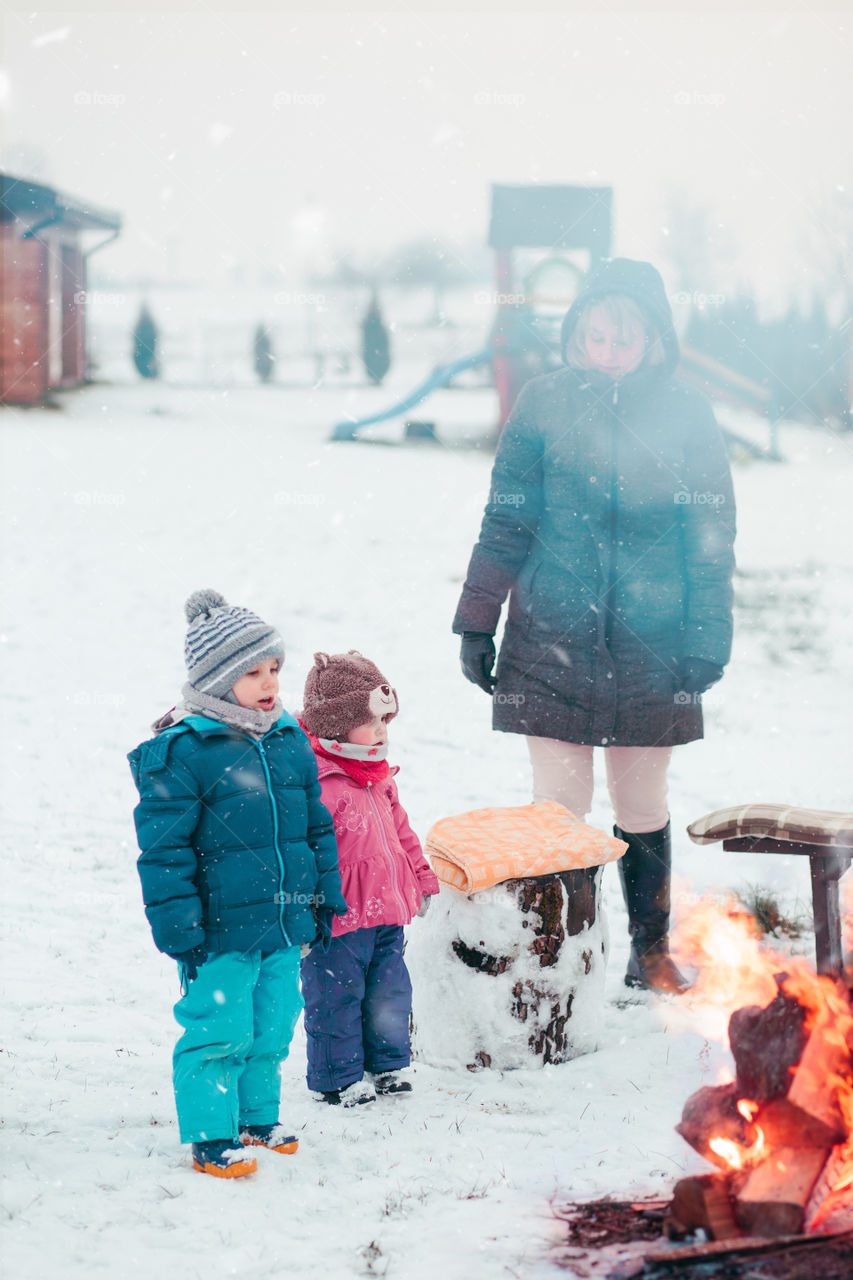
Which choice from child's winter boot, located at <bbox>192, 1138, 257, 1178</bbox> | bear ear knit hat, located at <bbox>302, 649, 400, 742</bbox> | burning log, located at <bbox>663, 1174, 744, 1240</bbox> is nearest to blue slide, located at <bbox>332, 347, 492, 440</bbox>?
bear ear knit hat, located at <bbox>302, 649, 400, 742</bbox>

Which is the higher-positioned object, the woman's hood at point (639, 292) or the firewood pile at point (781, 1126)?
the woman's hood at point (639, 292)

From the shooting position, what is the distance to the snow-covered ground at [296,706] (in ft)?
8.79

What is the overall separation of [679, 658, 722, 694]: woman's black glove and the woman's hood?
40.8 inches

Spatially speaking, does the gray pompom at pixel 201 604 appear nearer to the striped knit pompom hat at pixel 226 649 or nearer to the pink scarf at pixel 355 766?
the striped knit pompom hat at pixel 226 649

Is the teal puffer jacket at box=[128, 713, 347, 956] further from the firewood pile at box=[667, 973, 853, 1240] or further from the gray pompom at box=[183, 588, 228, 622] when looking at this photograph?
the firewood pile at box=[667, 973, 853, 1240]

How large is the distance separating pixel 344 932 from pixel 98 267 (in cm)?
2286

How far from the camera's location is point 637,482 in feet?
13.3

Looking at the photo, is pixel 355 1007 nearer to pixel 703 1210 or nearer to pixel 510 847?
pixel 510 847

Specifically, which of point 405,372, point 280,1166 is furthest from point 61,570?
point 405,372

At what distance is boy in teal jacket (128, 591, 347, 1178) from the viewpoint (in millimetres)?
2887

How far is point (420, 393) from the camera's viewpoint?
17.7 metres

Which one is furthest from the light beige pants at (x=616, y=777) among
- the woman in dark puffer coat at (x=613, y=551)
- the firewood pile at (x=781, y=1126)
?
the firewood pile at (x=781, y=1126)

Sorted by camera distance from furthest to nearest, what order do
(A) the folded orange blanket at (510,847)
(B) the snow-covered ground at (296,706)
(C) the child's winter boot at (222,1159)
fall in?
(A) the folded orange blanket at (510,847), (C) the child's winter boot at (222,1159), (B) the snow-covered ground at (296,706)

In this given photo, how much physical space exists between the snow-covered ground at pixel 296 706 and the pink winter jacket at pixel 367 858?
38 cm
